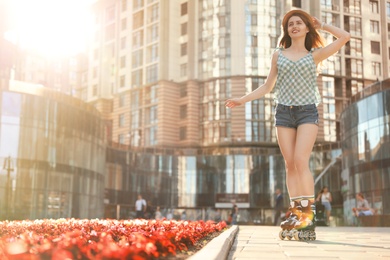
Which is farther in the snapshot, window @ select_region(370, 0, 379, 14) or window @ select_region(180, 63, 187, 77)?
window @ select_region(180, 63, 187, 77)

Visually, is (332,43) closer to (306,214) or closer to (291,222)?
(306,214)

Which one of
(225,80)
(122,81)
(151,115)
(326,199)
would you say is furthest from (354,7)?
(326,199)

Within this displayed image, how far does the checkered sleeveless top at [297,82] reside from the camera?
6754 millimetres

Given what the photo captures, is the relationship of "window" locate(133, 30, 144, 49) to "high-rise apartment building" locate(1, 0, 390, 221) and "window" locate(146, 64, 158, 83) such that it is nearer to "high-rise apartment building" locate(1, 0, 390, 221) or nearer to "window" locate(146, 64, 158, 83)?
"high-rise apartment building" locate(1, 0, 390, 221)

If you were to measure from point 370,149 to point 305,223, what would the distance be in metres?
31.7

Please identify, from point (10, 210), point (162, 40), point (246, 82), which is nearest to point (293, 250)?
point (10, 210)

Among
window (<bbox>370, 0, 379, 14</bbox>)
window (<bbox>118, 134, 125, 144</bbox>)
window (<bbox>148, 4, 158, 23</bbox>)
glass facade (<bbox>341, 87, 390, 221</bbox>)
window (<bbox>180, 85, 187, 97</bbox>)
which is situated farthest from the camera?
window (<bbox>118, 134, 125, 144</bbox>)

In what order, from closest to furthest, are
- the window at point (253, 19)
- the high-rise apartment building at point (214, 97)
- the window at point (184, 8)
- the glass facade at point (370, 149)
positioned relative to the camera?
the glass facade at point (370, 149) < the high-rise apartment building at point (214, 97) < the window at point (253, 19) < the window at point (184, 8)

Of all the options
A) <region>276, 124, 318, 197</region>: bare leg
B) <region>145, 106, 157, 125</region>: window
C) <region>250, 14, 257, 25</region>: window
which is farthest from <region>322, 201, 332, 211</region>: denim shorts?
<region>145, 106, 157, 125</region>: window

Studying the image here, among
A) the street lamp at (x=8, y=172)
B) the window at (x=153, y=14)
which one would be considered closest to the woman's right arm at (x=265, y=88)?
the street lamp at (x=8, y=172)

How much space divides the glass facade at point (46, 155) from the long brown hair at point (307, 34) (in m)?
26.8

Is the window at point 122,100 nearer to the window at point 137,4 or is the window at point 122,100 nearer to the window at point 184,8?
the window at point 137,4

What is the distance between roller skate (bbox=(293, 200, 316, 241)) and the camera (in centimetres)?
639

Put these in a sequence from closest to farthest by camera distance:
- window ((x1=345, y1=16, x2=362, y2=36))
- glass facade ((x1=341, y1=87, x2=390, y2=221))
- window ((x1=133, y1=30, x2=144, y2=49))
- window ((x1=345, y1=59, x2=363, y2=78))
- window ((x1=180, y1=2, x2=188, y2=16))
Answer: glass facade ((x1=341, y1=87, x2=390, y2=221)), window ((x1=345, y1=16, x2=362, y2=36)), window ((x1=345, y1=59, x2=363, y2=78)), window ((x1=180, y1=2, x2=188, y2=16)), window ((x1=133, y1=30, x2=144, y2=49))
